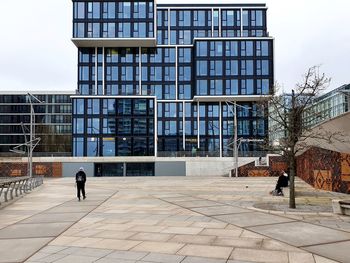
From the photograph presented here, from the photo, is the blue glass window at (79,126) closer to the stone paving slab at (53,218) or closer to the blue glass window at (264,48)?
the blue glass window at (264,48)

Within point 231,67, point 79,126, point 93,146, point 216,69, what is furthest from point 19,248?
point 231,67

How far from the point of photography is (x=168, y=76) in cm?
8088

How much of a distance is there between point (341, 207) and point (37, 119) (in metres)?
105

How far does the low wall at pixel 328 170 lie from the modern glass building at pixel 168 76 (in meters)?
33.7

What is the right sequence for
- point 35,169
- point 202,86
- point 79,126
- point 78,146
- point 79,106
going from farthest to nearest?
point 202,86 → point 79,106 → point 79,126 → point 78,146 → point 35,169

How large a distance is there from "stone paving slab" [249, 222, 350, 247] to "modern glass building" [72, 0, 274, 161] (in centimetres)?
5301

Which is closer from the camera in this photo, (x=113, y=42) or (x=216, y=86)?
(x=113, y=42)

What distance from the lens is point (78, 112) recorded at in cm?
6925

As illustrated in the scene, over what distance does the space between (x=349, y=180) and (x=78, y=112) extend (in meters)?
54.8

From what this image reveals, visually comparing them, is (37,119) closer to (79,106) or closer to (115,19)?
(79,106)

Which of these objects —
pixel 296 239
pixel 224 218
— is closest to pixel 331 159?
pixel 224 218

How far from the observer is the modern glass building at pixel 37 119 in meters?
102

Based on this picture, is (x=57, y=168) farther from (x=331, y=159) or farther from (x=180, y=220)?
(x=180, y=220)

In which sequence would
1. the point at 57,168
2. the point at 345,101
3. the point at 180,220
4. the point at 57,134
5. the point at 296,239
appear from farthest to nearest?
the point at 57,134 < the point at 57,168 < the point at 345,101 < the point at 180,220 < the point at 296,239
